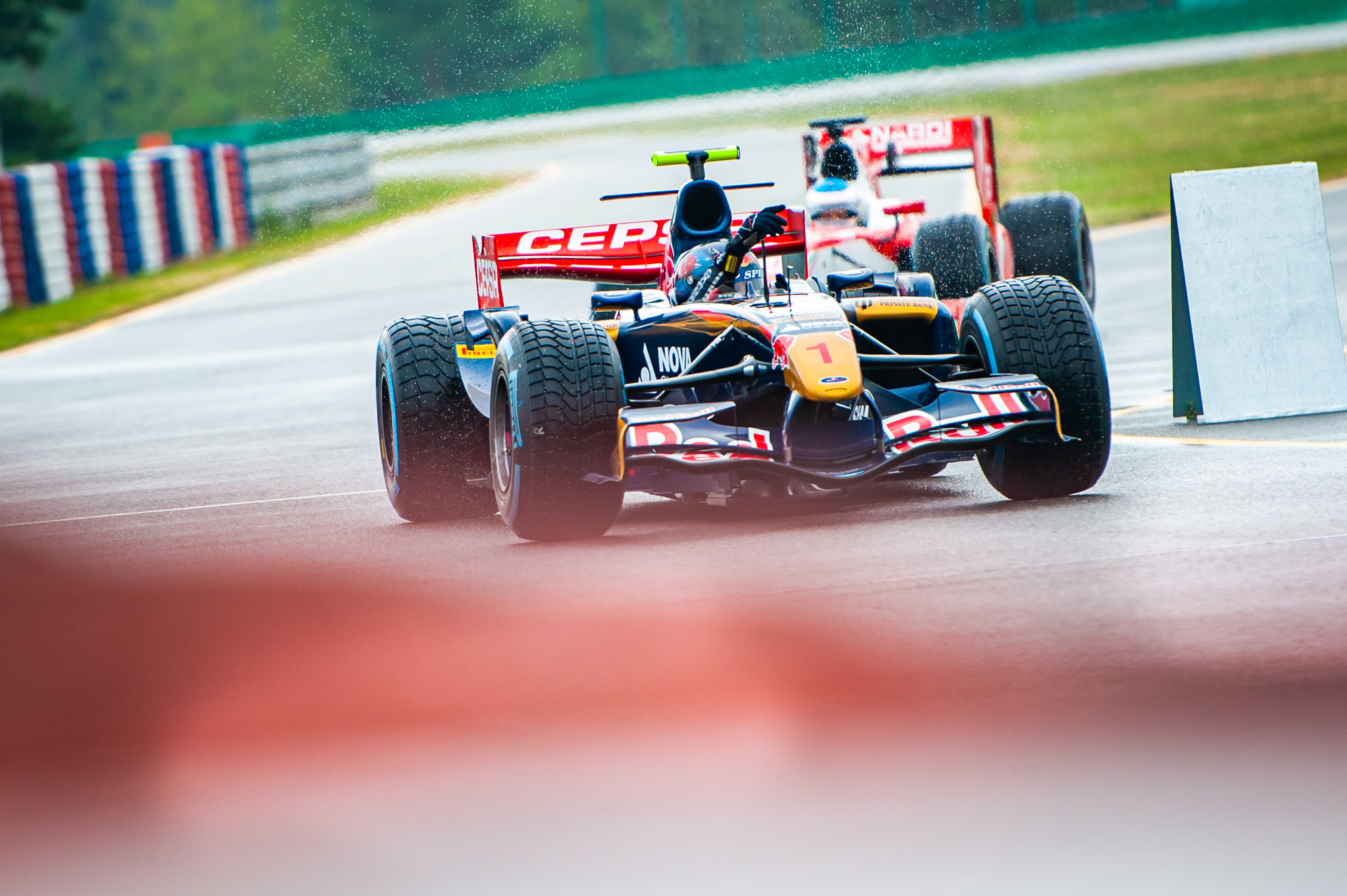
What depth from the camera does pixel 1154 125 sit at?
37969 millimetres

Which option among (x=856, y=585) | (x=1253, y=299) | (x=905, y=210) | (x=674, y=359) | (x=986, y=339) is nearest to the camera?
(x=856, y=585)

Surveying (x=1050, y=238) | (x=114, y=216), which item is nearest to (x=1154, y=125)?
(x=114, y=216)

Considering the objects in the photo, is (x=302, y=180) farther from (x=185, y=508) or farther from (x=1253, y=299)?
(x=1253, y=299)

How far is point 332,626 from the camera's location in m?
6.44

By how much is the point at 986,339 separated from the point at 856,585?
177cm

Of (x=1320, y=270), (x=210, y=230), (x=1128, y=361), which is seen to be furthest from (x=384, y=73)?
(x=1320, y=270)

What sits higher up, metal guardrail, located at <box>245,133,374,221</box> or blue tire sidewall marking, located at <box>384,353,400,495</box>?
metal guardrail, located at <box>245,133,374,221</box>

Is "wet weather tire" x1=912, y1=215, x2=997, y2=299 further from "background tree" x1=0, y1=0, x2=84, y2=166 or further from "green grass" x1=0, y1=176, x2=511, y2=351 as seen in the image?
"background tree" x1=0, y1=0, x2=84, y2=166

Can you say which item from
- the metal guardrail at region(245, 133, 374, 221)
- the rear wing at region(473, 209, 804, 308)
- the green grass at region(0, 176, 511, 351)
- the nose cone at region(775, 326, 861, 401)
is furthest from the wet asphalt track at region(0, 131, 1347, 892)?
the metal guardrail at region(245, 133, 374, 221)

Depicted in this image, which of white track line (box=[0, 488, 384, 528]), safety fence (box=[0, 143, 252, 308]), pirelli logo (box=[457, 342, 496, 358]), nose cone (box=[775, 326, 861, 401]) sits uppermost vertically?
safety fence (box=[0, 143, 252, 308])

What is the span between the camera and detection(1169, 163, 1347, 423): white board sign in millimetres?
9484

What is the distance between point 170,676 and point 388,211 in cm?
2471

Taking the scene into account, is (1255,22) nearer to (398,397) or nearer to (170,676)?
(398,397)

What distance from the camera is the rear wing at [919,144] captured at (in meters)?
13.5
